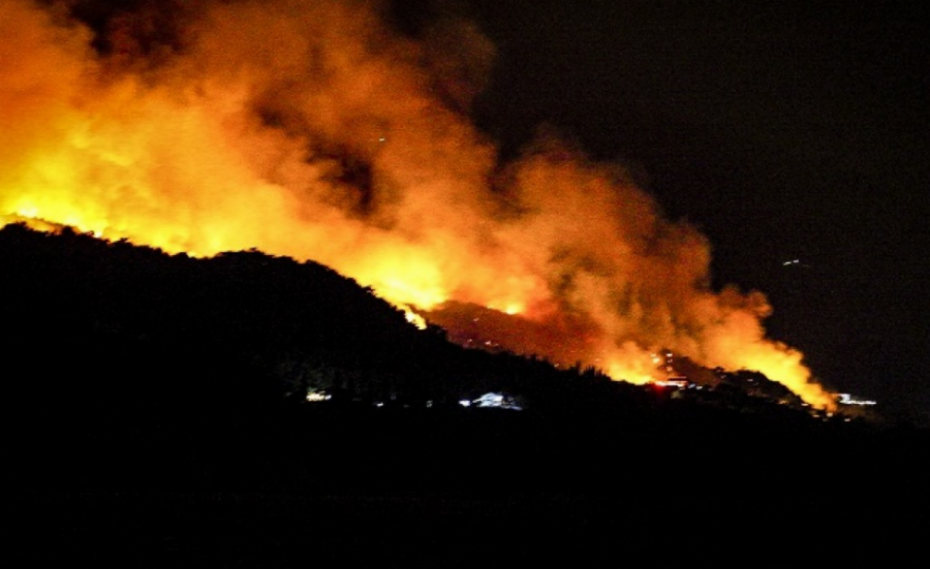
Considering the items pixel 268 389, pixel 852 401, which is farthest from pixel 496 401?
pixel 852 401

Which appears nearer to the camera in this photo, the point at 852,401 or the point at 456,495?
the point at 456,495

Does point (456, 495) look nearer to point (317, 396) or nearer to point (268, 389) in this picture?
point (317, 396)

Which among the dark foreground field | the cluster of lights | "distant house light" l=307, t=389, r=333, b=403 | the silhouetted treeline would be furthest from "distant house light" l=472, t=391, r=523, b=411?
the cluster of lights

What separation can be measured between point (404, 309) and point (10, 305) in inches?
591

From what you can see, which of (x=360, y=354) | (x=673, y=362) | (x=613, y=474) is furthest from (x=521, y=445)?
(x=673, y=362)

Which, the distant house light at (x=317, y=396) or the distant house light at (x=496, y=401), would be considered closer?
the distant house light at (x=317, y=396)

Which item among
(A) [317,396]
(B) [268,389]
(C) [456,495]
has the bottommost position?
(C) [456,495]

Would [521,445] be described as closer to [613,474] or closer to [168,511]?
[613,474]

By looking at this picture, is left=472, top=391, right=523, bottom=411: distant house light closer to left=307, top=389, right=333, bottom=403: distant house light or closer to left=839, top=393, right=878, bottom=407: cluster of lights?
left=307, top=389, right=333, bottom=403: distant house light

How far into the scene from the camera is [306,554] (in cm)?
1698

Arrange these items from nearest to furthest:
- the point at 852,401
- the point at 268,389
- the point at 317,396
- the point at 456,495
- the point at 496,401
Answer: the point at 456,495
the point at 268,389
the point at 317,396
the point at 496,401
the point at 852,401

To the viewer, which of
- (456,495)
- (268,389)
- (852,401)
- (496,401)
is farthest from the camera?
(852,401)

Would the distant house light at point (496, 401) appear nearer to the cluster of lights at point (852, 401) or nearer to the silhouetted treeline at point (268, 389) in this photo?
the silhouetted treeline at point (268, 389)

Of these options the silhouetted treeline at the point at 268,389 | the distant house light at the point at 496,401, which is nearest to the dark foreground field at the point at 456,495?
the silhouetted treeline at the point at 268,389
